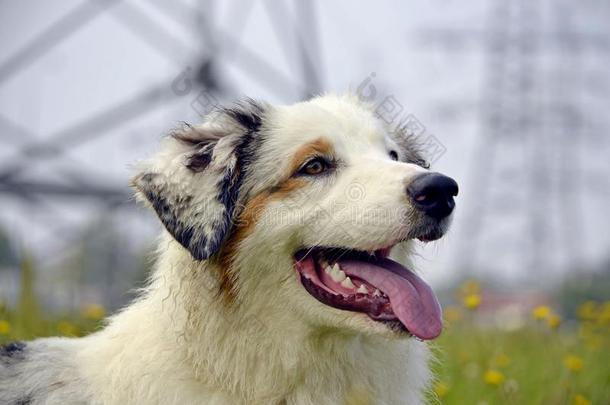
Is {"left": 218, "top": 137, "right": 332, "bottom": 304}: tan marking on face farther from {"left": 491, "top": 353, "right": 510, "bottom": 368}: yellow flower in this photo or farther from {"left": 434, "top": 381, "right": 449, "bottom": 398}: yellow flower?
{"left": 491, "top": 353, "right": 510, "bottom": 368}: yellow flower

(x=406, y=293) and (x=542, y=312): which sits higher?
(x=406, y=293)

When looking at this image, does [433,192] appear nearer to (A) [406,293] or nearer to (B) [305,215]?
(A) [406,293]

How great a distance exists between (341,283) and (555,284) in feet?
46.8

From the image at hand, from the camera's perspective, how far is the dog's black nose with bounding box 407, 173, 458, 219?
3447 millimetres

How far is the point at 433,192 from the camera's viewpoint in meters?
3.49

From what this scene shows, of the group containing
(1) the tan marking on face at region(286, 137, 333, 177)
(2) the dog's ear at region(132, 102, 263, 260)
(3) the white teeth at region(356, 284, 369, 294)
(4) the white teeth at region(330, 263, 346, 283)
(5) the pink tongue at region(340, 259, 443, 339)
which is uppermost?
(2) the dog's ear at region(132, 102, 263, 260)

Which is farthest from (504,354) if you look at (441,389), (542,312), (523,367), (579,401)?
(579,401)

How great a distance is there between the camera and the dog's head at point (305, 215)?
3529mm

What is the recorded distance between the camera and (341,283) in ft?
12.1

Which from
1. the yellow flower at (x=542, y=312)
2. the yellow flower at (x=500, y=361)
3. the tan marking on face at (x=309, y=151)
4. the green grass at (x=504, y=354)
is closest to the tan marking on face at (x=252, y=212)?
the tan marking on face at (x=309, y=151)

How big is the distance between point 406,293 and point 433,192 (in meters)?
0.45

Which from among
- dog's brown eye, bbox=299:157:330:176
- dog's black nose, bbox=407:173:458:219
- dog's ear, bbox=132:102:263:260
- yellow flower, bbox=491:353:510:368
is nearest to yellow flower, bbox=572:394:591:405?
yellow flower, bbox=491:353:510:368

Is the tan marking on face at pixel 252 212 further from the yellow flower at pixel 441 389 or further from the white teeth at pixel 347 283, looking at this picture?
the yellow flower at pixel 441 389

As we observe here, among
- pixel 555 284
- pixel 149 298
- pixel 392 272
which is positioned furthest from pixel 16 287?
pixel 555 284
